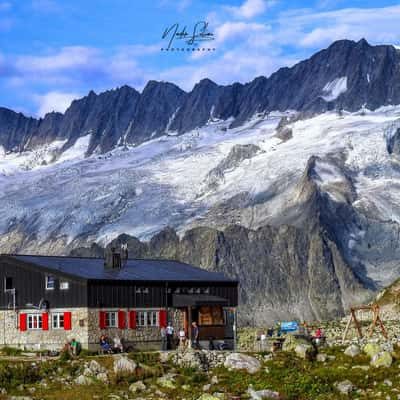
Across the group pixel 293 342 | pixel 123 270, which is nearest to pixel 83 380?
pixel 293 342

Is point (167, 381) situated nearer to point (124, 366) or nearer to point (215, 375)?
point (124, 366)

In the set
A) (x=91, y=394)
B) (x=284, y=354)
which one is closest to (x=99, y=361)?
(x=91, y=394)

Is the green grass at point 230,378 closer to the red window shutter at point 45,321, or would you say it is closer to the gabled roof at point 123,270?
the red window shutter at point 45,321

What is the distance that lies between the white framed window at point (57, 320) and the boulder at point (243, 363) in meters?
13.4

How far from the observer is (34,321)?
7525 centimetres

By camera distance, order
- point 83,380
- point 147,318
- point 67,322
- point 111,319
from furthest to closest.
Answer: point 147,318 < point 111,319 < point 67,322 < point 83,380

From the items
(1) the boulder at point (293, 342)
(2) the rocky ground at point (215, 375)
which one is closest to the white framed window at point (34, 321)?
(2) the rocky ground at point (215, 375)

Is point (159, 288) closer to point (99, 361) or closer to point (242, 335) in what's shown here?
point (99, 361)

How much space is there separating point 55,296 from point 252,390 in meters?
19.4

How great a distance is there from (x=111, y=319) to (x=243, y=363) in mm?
12536

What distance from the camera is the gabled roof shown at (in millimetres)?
74625

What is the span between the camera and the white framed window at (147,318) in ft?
Result: 245

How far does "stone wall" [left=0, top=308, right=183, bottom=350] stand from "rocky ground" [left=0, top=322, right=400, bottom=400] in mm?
6131

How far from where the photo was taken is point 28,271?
251ft
